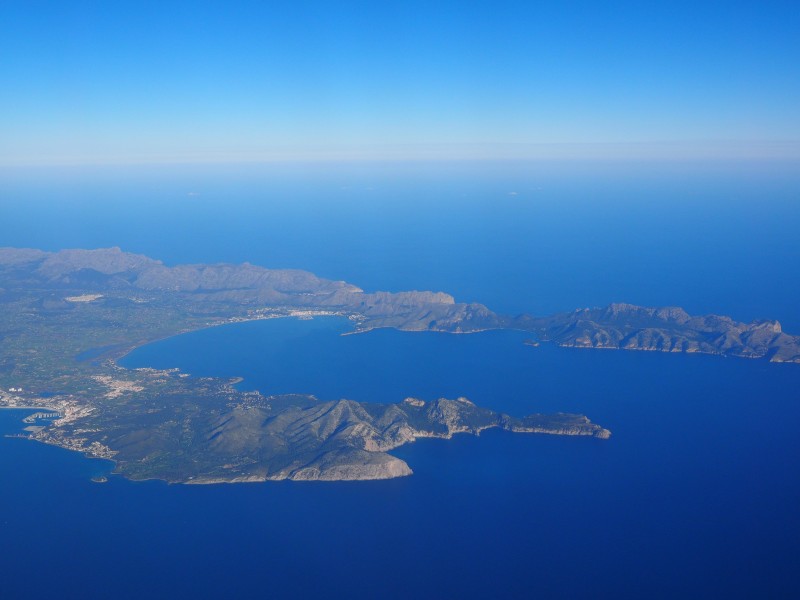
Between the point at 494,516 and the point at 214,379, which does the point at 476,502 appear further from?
the point at 214,379

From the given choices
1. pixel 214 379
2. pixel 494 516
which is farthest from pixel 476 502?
pixel 214 379

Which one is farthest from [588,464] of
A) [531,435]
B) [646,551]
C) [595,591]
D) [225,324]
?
[225,324]

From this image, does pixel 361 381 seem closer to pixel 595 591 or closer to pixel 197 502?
pixel 197 502

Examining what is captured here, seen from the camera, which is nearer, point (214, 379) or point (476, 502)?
point (476, 502)

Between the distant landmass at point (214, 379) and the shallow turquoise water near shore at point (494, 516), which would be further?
the distant landmass at point (214, 379)

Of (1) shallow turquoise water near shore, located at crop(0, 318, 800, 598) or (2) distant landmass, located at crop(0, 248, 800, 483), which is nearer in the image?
(1) shallow turquoise water near shore, located at crop(0, 318, 800, 598)

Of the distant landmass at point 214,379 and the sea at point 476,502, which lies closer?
the sea at point 476,502

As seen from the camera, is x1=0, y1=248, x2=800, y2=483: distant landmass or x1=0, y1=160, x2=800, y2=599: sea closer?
x1=0, y1=160, x2=800, y2=599: sea

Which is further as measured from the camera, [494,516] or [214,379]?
[214,379]

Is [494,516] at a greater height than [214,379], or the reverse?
[214,379]
